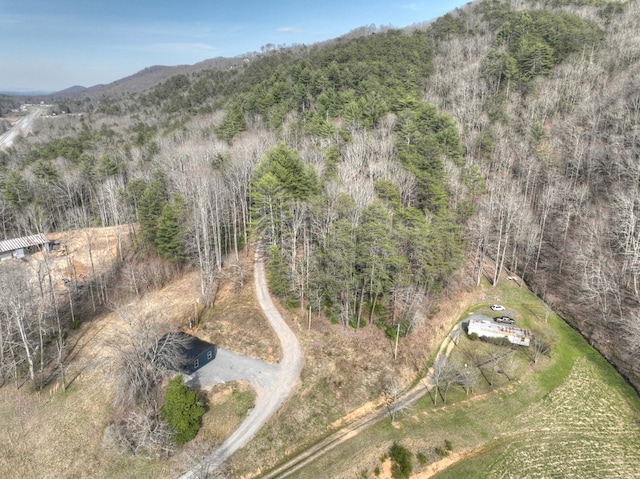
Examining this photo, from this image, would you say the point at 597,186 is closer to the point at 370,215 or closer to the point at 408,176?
the point at 408,176

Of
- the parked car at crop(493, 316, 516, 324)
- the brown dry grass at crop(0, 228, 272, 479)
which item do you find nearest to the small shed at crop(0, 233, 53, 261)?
the brown dry grass at crop(0, 228, 272, 479)

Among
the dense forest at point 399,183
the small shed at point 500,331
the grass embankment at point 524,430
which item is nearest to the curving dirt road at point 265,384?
the dense forest at point 399,183

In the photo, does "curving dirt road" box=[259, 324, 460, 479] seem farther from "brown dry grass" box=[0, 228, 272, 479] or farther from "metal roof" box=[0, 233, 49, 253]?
"metal roof" box=[0, 233, 49, 253]

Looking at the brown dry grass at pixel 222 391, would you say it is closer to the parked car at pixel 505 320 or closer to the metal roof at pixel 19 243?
the parked car at pixel 505 320

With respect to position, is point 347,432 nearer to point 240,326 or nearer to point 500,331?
point 240,326

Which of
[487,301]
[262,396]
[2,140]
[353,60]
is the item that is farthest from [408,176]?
[2,140]

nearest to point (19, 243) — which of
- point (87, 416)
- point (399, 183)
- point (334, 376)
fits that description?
point (87, 416)
